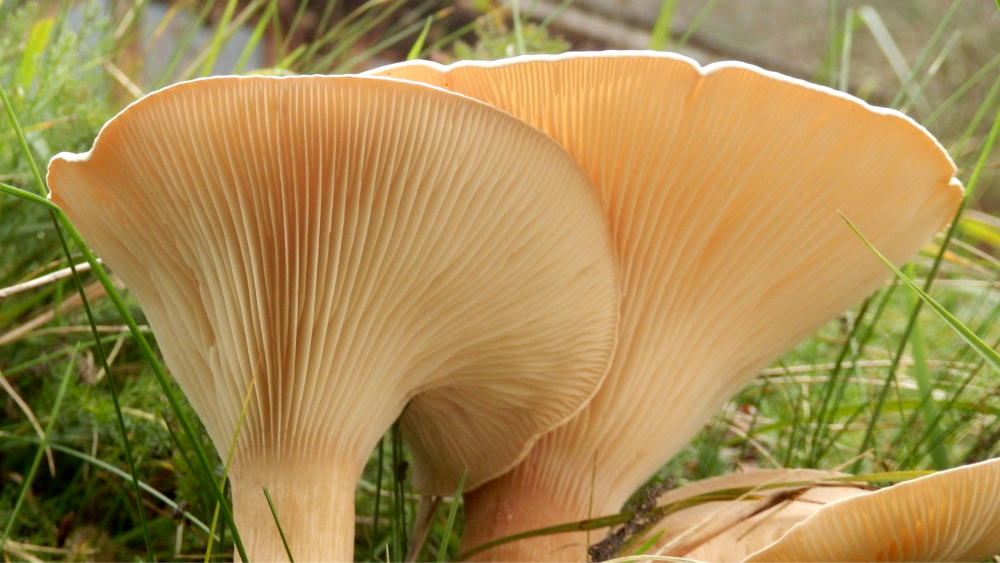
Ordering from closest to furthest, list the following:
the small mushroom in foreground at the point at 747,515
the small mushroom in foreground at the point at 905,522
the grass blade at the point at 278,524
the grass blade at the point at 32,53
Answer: the small mushroom in foreground at the point at 905,522 < the grass blade at the point at 278,524 < the small mushroom in foreground at the point at 747,515 < the grass blade at the point at 32,53

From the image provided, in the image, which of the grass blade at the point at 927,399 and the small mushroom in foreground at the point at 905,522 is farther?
the grass blade at the point at 927,399

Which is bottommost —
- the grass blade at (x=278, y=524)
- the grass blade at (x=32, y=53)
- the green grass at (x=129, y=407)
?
the grass blade at (x=278, y=524)

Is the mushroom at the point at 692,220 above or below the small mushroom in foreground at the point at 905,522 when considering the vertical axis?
above

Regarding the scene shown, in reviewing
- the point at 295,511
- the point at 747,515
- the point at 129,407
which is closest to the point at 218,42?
the point at 129,407

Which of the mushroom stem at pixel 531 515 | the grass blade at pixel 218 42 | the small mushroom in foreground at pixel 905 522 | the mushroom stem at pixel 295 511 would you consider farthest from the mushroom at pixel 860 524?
the grass blade at pixel 218 42

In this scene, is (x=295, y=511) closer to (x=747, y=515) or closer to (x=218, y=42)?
(x=747, y=515)

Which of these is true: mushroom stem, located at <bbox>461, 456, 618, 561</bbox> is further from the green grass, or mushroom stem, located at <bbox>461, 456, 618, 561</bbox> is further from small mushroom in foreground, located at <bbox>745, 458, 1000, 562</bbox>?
Answer: small mushroom in foreground, located at <bbox>745, 458, 1000, 562</bbox>

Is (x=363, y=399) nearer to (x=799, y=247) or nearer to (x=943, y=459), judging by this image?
(x=799, y=247)

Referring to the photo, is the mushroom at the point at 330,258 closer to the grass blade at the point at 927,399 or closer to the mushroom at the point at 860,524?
the mushroom at the point at 860,524

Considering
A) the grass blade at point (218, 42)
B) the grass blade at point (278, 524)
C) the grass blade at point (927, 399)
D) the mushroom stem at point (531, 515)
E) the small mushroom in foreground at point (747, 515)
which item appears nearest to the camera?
the grass blade at point (278, 524)
